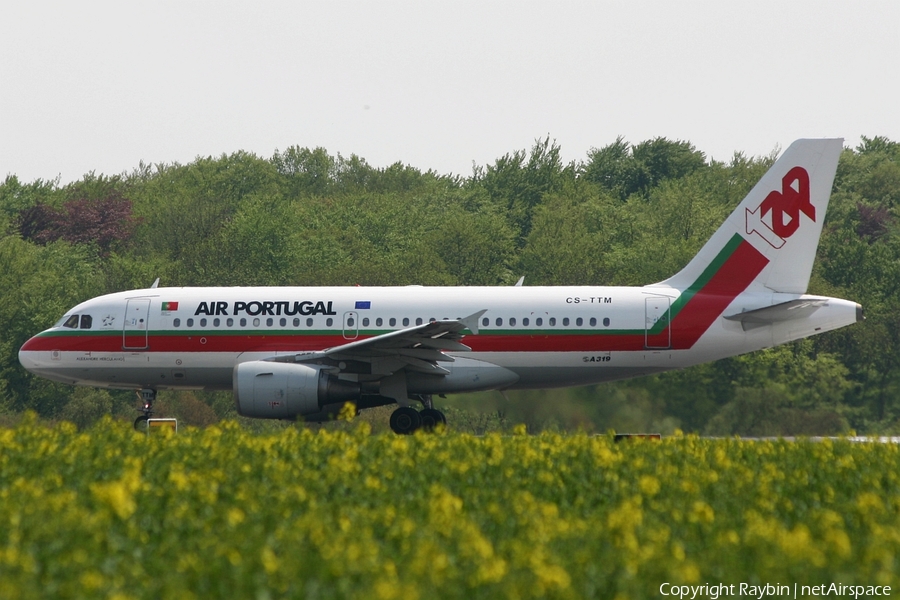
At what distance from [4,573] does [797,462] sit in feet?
34.2

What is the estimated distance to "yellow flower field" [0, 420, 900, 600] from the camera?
8.83 metres

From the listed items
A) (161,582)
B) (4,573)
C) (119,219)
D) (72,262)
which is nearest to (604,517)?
(161,582)

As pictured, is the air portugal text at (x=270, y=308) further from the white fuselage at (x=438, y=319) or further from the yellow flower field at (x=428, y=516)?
the yellow flower field at (x=428, y=516)

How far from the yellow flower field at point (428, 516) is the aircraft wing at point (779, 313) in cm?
793

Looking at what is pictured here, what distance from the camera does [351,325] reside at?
25.8 meters

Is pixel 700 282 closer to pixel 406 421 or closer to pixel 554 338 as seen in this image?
pixel 554 338

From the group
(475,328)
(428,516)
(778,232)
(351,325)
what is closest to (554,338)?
(475,328)

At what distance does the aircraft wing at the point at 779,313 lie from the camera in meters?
24.9

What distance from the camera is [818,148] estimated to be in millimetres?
26312

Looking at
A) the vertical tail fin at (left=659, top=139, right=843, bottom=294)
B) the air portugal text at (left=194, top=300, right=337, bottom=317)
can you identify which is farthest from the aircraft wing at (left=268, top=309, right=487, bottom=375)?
the vertical tail fin at (left=659, top=139, right=843, bottom=294)

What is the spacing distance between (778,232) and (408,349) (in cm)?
877

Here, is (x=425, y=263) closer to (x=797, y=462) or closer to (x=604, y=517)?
(x=797, y=462)

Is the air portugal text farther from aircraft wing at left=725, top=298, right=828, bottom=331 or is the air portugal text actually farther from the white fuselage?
aircraft wing at left=725, top=298, right=828, bottom=331

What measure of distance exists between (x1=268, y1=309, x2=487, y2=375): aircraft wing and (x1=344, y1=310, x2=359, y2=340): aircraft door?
1.35 feet
